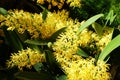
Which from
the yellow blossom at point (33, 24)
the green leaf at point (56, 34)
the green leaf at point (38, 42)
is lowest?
the green leaf at point (38, 42)

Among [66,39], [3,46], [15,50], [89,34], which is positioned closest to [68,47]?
[66,39]

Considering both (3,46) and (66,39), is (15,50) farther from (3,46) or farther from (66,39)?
(66,39)

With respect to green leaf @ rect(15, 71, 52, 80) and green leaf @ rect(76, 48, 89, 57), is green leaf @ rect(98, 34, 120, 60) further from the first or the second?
green leaf @ rect(15, 71, 52, 80)

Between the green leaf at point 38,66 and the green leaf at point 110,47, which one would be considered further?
the green leaf at point 38,66

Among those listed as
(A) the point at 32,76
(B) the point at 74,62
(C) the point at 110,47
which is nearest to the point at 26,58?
(A) the point at 32,76

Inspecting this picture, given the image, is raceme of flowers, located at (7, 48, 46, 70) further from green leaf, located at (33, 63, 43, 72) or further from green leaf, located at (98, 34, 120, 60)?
green leaf, located at (98, 34, 120, 60)

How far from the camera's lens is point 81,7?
147cm

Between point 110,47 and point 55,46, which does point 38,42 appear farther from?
point 110,47

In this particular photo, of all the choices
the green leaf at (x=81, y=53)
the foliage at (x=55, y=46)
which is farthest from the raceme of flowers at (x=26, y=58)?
the green leaf at (x=81, y=53)

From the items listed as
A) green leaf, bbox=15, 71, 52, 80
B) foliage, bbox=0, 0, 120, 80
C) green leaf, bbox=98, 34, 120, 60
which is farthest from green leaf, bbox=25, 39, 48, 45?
green leaf, bbox=98, 34, 120, 60

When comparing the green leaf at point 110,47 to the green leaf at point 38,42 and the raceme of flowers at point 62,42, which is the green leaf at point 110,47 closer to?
the raceme of flowers at point 62,42

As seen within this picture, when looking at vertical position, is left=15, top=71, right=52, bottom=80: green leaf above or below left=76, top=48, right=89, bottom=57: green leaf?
below

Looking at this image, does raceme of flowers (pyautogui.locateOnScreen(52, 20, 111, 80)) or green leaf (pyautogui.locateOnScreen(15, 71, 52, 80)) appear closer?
raceme of flowers (pyautogui.locateOnScreen(52, 20, 111, 80))

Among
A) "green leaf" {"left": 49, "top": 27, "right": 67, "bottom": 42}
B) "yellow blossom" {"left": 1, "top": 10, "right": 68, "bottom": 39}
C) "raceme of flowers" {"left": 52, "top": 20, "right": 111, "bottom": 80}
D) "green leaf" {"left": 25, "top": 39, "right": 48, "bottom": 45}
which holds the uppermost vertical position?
"yellow blossom" {"left": 1, "top": 10, "right": 68, "bottom": 39}
